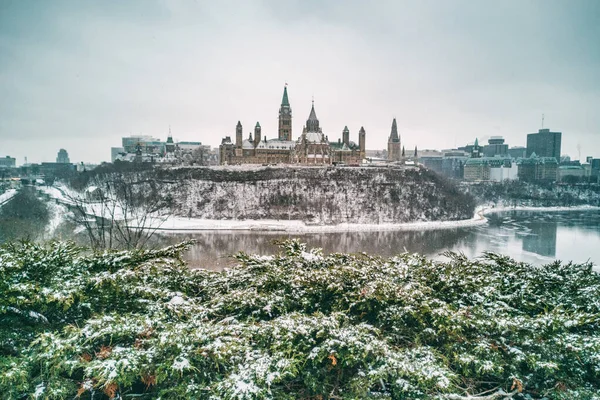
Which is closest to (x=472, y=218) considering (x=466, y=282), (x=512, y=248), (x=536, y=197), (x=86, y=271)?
(x=512, y=248)

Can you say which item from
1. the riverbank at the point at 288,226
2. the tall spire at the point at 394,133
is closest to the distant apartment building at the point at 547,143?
the tall spire at the point at 394,133

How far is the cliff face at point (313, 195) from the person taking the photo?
166 feet

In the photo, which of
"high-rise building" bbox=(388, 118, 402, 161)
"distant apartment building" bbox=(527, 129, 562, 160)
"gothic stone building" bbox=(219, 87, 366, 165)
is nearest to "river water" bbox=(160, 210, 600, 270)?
"gothic stone building" bbox=(219, 87, 366, 165)

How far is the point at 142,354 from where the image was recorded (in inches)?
195

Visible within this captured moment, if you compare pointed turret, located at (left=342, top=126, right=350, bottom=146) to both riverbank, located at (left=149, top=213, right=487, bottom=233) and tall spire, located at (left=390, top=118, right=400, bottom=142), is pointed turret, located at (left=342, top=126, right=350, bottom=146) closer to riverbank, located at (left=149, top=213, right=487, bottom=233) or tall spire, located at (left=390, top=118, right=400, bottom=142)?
tall spire, located at (left=390, top=118, right=400, bottom=142)

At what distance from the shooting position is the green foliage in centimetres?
492

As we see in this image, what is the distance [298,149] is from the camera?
66.1m

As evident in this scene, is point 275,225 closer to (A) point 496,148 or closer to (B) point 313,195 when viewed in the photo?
(B) point 313,195

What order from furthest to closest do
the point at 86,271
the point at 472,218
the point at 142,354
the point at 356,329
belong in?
the point at 472,218
the point at 86,271
the point at 356,329
the point at 142,354

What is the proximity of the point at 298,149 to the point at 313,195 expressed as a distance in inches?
607

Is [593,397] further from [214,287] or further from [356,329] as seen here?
[214,287]

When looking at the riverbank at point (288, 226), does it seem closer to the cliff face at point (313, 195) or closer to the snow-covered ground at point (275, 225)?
the snow-covered ground at point (275, 225)

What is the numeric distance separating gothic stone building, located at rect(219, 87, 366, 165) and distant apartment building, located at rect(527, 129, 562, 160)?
4369 inches

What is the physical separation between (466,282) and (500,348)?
5.88ft
